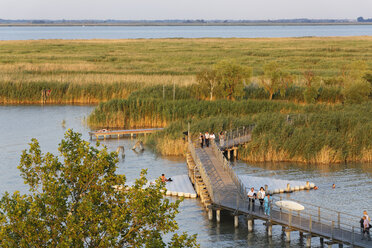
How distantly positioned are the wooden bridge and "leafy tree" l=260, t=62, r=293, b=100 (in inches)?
901

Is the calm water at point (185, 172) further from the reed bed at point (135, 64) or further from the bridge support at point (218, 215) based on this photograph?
the reed bed at point (135, 64)

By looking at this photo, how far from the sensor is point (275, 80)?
203 feet

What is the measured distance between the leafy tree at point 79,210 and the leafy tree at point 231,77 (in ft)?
140

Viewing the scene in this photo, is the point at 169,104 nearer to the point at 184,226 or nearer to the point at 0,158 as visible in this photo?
the point at 0,158

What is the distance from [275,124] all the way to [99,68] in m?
47.3

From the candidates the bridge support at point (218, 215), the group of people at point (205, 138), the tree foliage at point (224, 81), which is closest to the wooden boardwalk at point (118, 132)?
the group of people at point (205, 138)

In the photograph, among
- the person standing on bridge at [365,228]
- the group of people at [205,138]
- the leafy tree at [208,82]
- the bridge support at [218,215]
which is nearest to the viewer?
the person standing on bridge at [365,228]

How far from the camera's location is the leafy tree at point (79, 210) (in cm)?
1669

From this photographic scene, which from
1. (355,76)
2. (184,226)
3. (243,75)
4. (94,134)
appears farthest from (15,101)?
(184,226)

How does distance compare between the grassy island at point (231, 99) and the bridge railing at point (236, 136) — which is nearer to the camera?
the grassy island at point (231, 99)

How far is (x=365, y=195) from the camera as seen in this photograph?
35000mm

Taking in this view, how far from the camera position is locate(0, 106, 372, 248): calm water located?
2905 centimetres

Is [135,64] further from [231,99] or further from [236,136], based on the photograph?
[236,136]

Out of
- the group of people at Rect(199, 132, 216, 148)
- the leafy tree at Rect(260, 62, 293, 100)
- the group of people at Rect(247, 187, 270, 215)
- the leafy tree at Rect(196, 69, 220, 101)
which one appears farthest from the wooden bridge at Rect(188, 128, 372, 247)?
the leafy tree at Rect(260, 62, 293, 100)
